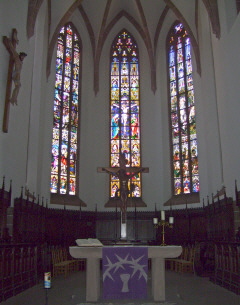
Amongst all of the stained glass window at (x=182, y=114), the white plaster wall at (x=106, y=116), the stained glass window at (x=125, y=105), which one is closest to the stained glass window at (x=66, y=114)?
the white plaster wall at (x=106, y=116)

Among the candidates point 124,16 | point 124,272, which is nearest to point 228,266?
point 124,272

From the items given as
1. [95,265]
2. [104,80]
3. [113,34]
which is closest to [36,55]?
[104,80]

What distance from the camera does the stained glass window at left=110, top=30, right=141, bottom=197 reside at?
17781mm

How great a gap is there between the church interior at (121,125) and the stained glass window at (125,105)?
6 cm

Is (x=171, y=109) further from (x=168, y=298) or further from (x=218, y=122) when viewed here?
(x=168, y=298)

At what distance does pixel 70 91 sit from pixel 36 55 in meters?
3.12

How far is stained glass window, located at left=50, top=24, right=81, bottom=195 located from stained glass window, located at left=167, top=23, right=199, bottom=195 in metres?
4.80

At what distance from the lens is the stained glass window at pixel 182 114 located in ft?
54.1

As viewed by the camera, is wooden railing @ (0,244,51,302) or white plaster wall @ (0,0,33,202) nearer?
wooden railing @ (0,244,51,302)

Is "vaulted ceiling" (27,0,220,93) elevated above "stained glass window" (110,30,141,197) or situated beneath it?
elevated above

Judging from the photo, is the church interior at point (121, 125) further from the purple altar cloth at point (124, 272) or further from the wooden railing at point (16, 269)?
the purple altar cloth at point (124, 272)

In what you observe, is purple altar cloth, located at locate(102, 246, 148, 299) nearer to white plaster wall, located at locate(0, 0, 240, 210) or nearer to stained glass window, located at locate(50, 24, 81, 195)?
white plaster wall, located at locate(0, 0, 240, 210)

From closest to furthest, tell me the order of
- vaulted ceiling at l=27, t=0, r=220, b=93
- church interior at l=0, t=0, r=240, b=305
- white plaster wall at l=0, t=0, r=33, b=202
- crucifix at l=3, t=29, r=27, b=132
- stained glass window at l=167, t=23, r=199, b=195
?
1. crucifix at l=3, t=29, r=27, b=132
2. white plaster wall at l=0, t=0, r=33, b=202
3. church interior at l=0, t=0, r=240, b=305
4. vaulted ceiling at l=27, t=0, r=220, b=93
5. stained glass window at l=167, t=23, r=199, b=195

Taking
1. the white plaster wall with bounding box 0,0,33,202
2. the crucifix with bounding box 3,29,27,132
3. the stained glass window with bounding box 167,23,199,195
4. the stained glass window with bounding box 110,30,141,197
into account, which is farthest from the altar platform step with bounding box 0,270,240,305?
the stained glass window with bounding box 110,30,141,197
